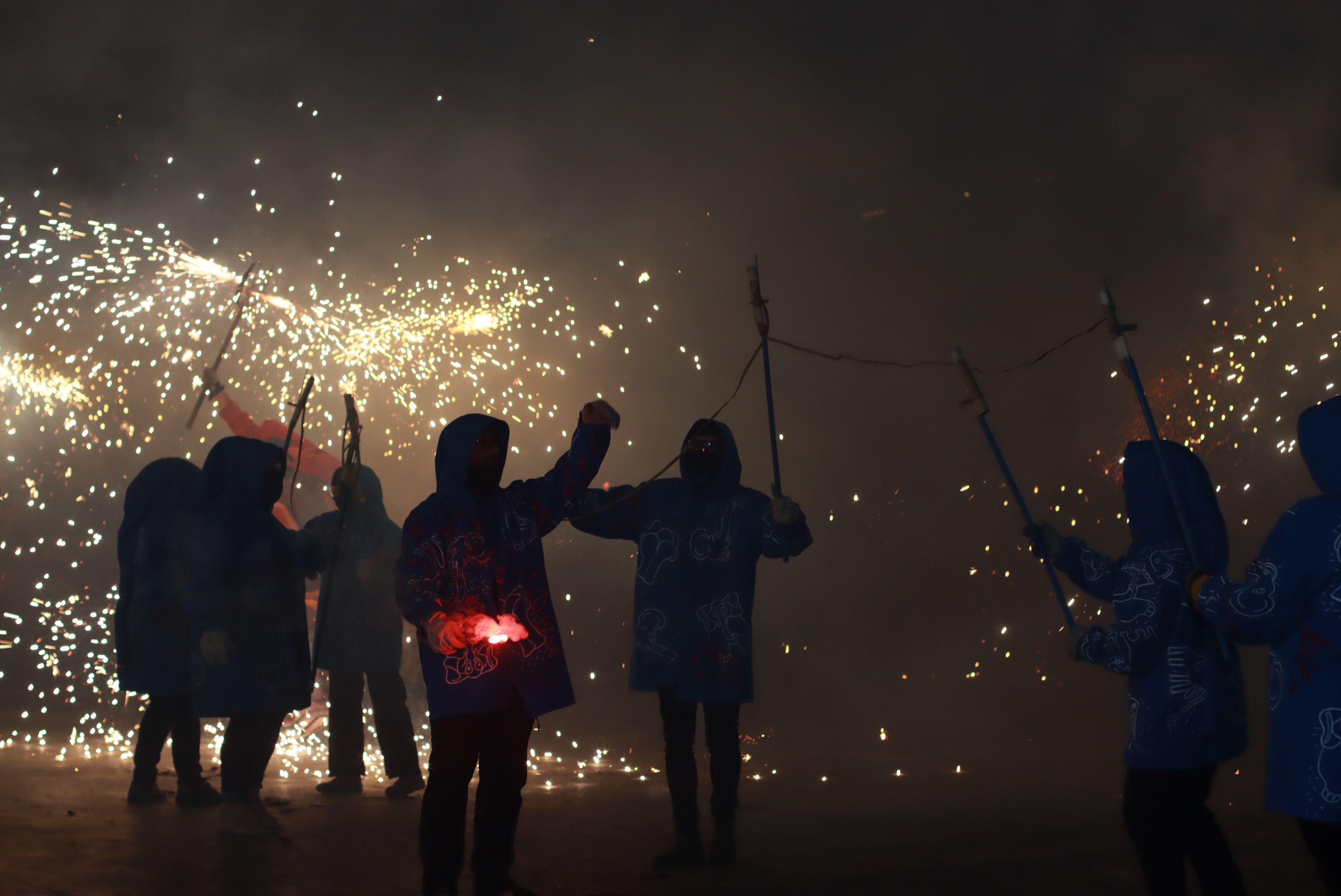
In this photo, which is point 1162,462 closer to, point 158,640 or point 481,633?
point 481,633

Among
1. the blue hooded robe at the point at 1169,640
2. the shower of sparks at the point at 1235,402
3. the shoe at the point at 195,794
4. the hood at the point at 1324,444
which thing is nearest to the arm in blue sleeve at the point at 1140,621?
the blue hooded robe at the point at 1169,640

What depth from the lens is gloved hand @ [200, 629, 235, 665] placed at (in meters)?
4.04

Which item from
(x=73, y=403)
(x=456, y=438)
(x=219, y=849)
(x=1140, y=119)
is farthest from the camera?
(x=73, y=403)

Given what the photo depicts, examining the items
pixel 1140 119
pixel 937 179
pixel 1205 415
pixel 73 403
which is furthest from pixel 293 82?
pixel 1205 415

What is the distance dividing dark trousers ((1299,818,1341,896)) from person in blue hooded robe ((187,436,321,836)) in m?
3.57

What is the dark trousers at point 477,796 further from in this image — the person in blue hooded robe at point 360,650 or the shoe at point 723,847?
the person in blue hooded robe at point 360,650

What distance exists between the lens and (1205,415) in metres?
7.20

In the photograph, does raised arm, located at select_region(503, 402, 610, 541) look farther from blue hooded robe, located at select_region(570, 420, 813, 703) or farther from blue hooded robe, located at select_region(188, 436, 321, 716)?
blue hooded robe, located at select_region(188, 436, 321, 716)

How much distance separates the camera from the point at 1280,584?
2342mm

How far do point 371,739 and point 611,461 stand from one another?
121 inches

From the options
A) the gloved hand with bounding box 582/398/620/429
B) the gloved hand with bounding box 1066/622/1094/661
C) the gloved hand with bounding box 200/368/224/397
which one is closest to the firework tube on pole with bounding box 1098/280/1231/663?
the gloved hand with bounding box 1066/622/1094/661

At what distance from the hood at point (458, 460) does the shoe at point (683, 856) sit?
1478 millimetres

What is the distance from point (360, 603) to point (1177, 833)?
390 centimetres

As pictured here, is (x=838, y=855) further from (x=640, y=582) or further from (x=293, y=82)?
(x=293, y=82)
